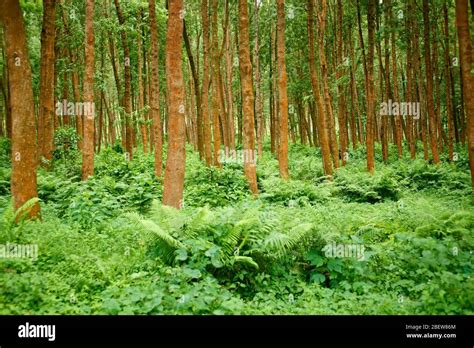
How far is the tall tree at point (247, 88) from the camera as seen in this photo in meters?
12.0

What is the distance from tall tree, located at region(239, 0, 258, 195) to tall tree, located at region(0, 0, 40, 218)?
6.42 metres

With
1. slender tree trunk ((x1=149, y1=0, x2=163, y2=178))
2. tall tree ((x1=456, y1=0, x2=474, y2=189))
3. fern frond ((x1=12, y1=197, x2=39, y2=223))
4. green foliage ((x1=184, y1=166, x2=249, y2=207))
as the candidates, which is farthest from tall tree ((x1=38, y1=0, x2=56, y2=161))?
tall tree ((x1=456, y1=0, x2=474, y2=189))

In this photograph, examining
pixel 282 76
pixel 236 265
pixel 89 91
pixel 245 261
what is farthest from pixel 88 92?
pixel 245 261

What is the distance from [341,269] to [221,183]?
747cm

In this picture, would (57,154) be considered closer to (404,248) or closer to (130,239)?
(130,239)

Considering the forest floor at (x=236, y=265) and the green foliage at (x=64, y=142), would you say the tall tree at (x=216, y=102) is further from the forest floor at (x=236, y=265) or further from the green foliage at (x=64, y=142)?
the forest floor at (x=236, y=265)

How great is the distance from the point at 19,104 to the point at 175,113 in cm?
326

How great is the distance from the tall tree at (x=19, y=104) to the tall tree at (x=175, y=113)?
2940 mm

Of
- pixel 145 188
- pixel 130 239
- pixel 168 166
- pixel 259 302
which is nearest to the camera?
pixel 259 302

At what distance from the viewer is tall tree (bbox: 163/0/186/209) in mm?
8836

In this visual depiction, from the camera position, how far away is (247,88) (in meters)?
12.1

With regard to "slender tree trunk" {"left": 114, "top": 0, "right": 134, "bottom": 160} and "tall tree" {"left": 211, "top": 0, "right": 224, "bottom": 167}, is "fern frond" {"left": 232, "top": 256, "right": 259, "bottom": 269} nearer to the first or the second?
"tall tree" {"left": 211, "top": 0, "right": 224, "bottom": 167}
